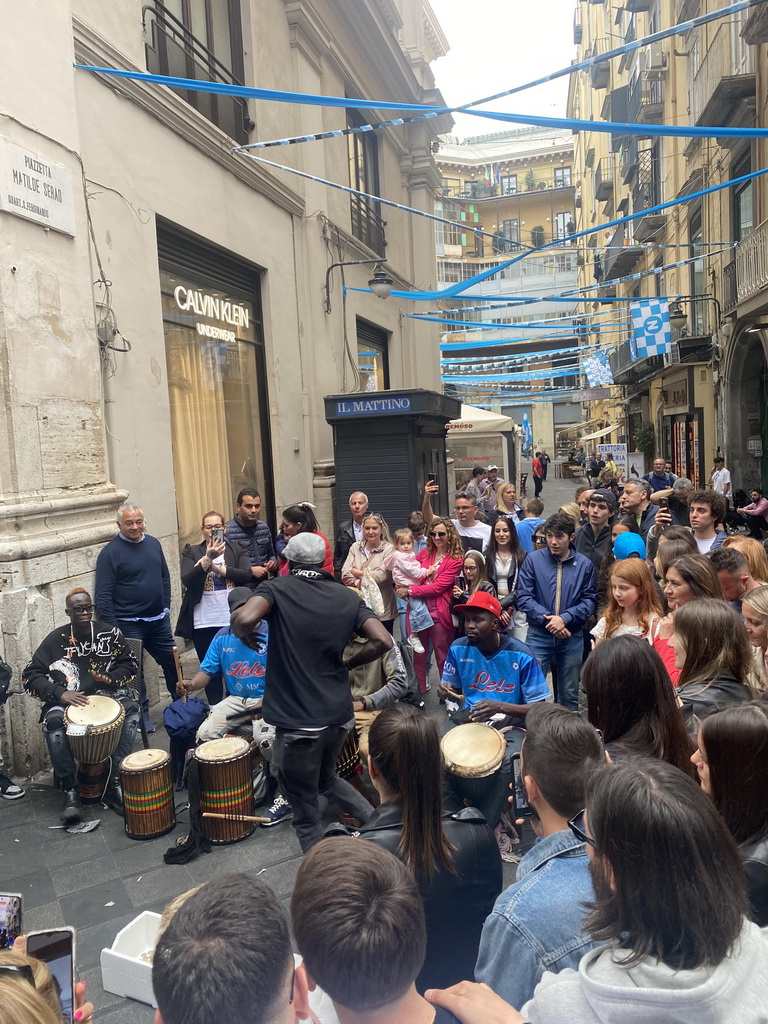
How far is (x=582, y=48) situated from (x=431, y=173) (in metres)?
33.3

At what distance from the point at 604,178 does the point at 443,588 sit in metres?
35.2

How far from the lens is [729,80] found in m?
14.9

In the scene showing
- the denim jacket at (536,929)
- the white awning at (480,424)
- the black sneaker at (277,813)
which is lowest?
the black sneaker at (277,813)

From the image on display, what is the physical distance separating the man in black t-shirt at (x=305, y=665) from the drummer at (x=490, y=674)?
69 centimetres

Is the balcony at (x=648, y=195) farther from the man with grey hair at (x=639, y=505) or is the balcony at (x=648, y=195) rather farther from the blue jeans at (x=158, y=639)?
the blue jeans at (x=158, y=639)

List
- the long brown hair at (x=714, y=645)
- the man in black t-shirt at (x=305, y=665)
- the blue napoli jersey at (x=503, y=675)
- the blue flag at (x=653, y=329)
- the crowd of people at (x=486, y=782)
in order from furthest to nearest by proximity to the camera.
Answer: the blue flag at (x=653, y=329), the blue napoli jersey at (x=503, y=675), the man in black t-shirt at (x=305, y=665), the long brown hair at (x=714, y=645), the crowd of people at (x=486, y=782)

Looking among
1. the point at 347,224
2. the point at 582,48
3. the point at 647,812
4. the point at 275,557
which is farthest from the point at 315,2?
the point at 582,48

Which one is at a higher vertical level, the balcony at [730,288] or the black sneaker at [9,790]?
the balcony at [730,288]

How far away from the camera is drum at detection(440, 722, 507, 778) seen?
4.01 m

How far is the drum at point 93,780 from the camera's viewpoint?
5.27 metres

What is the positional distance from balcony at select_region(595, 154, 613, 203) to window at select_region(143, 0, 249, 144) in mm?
27217

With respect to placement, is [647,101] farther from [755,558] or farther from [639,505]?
[755,558]

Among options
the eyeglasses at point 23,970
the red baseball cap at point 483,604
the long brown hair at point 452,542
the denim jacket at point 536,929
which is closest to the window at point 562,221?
the long brown hair at point 452,542

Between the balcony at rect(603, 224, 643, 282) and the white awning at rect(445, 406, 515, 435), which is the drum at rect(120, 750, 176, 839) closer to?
the white awning at rect(445, 406, 515, 435)
